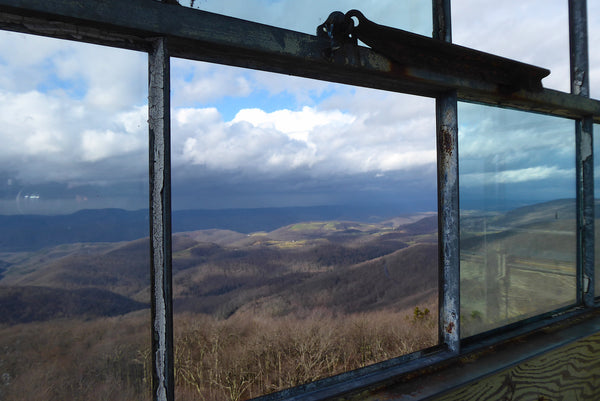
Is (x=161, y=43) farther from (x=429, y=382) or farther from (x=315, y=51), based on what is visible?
(x=429, y=382)

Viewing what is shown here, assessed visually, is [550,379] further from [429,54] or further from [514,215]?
[429,54]

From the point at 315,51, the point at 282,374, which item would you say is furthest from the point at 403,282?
the point at 315,51

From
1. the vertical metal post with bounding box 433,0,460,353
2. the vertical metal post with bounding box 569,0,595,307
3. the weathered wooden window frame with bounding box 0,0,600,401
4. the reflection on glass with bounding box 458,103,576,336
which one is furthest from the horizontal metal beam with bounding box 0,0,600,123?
the vertical metal post with bounding box 569,0,595,307

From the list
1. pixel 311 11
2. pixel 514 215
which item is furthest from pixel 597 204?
pixel 311 11

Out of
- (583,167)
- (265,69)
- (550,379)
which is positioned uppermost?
(265,69)

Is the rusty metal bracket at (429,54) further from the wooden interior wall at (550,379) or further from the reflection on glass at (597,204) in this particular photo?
the wooden interior wall at (550,379)

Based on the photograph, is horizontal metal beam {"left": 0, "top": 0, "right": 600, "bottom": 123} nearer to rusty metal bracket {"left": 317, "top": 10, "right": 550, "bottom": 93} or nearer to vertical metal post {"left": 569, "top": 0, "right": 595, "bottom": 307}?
rusty metal bracket {"left": 317, "top": 10, "right": 550, "bottom": 93}
